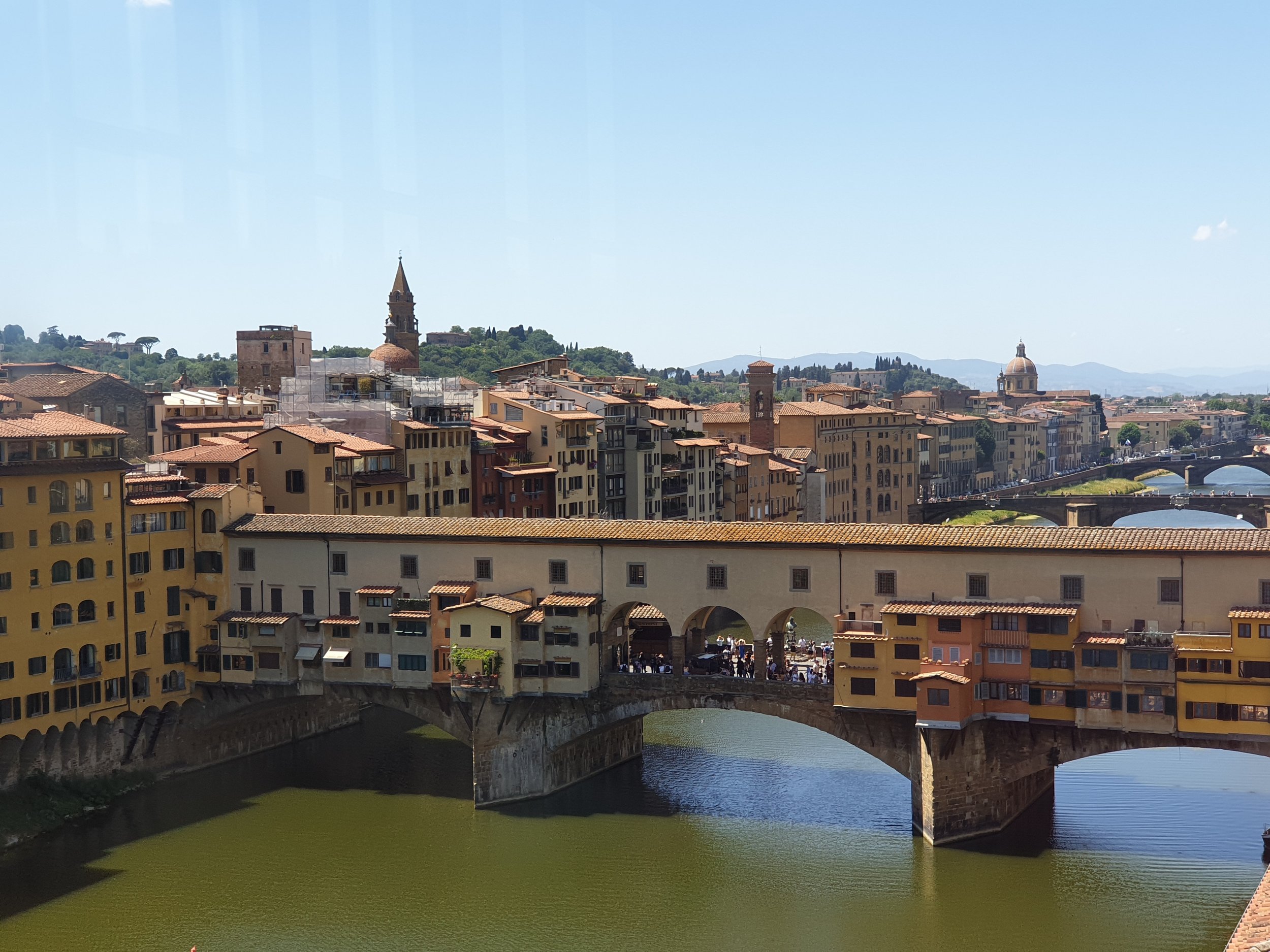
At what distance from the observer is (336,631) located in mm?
51031

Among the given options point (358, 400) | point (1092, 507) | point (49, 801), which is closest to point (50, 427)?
point (49, 801)

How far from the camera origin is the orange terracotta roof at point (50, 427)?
46812mm

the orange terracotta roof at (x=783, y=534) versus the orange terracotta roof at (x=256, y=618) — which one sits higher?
the orange terracotta roof at (x=783, y=534)

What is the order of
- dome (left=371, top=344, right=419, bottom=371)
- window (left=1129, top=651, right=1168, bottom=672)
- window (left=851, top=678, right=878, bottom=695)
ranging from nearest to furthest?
window (left=1129, top=651, right=1168, bottom=672)
window (left=851, top=678, right=878, bottom=695)
dome (left=371, top=344, right=419, bottom=371)

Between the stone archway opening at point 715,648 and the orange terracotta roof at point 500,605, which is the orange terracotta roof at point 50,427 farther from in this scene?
the stone archway opening at point 715,648

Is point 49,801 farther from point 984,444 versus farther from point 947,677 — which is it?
point 984,444

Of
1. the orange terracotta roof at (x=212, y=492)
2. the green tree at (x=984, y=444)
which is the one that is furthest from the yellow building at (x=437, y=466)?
the green tree at (x=984, y=444)

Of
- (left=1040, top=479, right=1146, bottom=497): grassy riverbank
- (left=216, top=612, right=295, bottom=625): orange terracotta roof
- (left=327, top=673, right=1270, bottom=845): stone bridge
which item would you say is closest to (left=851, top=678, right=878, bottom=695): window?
(left=327, top=673, right=1270, bottom=845): stone bridge

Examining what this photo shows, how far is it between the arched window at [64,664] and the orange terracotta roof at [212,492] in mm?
7361

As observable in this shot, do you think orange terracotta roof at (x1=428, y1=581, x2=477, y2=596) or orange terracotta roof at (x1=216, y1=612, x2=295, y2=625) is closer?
orange terracotta roof at (x1=428, y1=581, x2=477, y2=596)

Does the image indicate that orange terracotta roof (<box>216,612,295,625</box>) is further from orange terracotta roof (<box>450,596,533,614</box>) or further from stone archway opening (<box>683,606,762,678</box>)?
stone archway opening (<box>683,606,762,678</box>)

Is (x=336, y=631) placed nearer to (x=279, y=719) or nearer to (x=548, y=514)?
(x=279, y=719)

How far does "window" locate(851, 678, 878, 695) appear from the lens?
44.7m

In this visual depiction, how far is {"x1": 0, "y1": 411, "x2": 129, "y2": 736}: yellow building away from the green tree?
13278 centimetres
